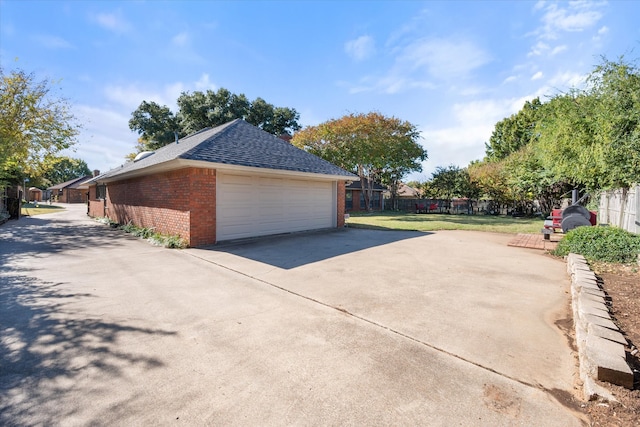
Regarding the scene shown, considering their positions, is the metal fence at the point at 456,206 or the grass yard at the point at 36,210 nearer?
the grass yard at the point at 36,210

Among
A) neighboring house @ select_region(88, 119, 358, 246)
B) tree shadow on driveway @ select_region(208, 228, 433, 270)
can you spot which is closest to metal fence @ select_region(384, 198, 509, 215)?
neighboring house @ select_region(88, 119, 358, 246)

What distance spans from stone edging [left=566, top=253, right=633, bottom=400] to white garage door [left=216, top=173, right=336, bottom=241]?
8.24 meters

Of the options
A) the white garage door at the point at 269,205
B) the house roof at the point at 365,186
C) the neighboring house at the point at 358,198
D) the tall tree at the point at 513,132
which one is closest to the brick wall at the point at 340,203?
the white garage door at the point at 269,205

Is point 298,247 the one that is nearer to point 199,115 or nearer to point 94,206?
point 94,206

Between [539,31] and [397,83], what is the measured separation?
5.15 meters

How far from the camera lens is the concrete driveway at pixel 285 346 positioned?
2012mm

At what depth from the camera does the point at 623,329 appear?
10.4 feet

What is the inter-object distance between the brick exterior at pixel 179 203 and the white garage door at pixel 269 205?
385 millimetres

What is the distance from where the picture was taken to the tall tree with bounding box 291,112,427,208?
21.1 m

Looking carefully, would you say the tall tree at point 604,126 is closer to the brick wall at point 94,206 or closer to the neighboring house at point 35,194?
the brick wall at point 94,206

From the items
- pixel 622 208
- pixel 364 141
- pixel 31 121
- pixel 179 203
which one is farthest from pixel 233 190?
pixel 364 141

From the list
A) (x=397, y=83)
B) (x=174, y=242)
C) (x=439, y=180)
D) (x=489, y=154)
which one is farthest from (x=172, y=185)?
(x=489, y=154)

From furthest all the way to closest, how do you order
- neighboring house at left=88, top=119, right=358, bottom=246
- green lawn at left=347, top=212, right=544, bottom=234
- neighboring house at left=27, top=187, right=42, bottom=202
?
neighboring house at left=27, top=187, right=42, bottom=202 < green lawn at left=347, top=212, right=544, bottom=234 < neighboring house at left=88, top=119, right=358, bottom=246

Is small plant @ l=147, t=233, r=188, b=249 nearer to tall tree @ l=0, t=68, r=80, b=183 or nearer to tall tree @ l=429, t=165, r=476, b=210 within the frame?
tall tree @ l=0, t=68, r=80, b=183
